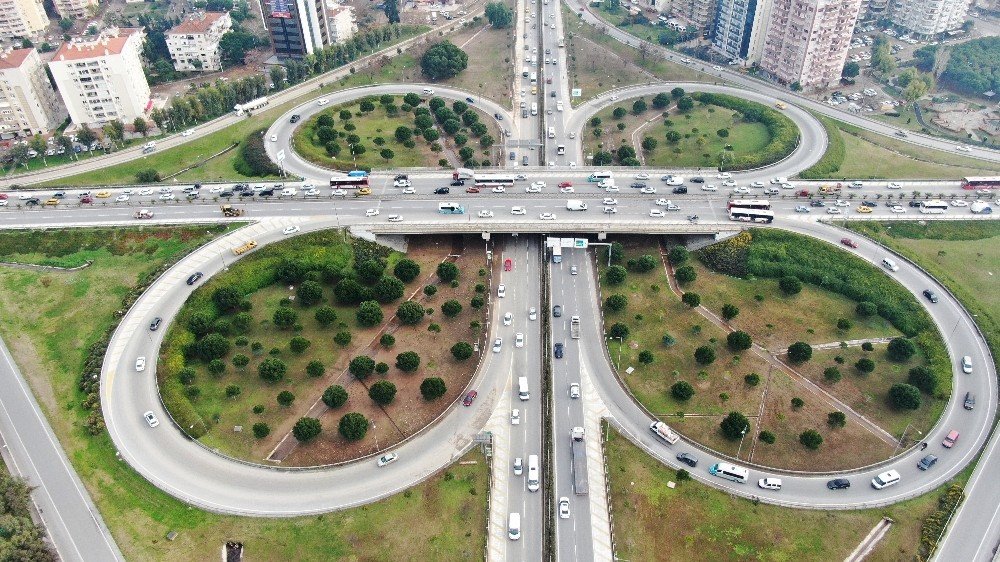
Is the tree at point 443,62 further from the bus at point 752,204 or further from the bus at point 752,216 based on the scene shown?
the bus at point 752,216

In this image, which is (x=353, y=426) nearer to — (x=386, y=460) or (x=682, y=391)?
(x=386, y=460)

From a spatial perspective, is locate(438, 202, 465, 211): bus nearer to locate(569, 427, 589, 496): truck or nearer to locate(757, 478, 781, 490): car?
locate(569, 427, 589, 496): truck

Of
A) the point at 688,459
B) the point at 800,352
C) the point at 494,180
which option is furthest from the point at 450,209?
the point at 800,352

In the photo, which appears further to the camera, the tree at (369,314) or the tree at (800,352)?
the tree at (369,314)

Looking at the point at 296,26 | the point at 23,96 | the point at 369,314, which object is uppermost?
the point at 296,26

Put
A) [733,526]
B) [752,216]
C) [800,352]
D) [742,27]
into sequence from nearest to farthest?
[733,526], [800,352], [752,216], [742,27]

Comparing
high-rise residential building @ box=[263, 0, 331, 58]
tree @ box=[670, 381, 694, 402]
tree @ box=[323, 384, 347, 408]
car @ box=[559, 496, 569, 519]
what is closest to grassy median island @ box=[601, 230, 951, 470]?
tree @ box=[670, 381, 694, 402]

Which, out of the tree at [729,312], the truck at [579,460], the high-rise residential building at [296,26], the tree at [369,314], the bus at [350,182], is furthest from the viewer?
the high-rise residential building at [296,26]

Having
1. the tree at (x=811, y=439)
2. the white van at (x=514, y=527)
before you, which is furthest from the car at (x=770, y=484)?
the white van at (x=514, y=527)
